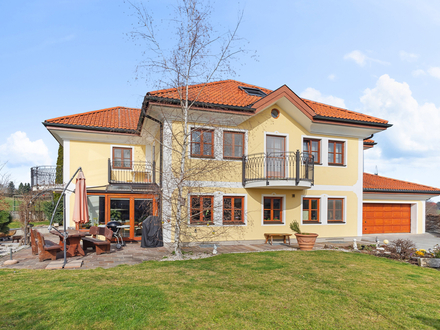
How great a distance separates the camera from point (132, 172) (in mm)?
16500

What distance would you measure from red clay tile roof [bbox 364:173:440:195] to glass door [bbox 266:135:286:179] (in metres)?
7.06

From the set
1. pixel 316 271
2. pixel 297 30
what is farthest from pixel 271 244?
pixel 297 30

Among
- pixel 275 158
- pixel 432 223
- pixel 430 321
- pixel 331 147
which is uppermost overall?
pixel 331 147

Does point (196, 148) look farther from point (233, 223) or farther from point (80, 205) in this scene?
point (80, 205)

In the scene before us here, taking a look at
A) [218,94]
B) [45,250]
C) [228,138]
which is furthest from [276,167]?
[45,250]

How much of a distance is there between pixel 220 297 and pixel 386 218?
1718cm

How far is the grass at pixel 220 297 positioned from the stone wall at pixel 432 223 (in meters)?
15.2

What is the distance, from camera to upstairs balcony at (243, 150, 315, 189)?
12.8 metres

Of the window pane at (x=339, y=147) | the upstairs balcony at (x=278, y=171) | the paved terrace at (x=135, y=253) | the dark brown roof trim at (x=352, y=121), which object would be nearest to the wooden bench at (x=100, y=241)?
the paved terrace at (x=135, y=253)

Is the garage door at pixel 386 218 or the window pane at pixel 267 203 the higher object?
the window pane at pixel 267 203

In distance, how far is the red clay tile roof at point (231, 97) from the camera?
39.0 ft

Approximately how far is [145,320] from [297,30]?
31.8 feet

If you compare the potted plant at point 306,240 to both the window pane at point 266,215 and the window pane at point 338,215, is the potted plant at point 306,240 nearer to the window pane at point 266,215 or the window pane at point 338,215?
Result: the window pane at point 266,215

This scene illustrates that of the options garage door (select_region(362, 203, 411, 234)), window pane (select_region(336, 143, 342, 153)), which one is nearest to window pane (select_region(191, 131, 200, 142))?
window pane (select_region(336, 143, 342, 153))
